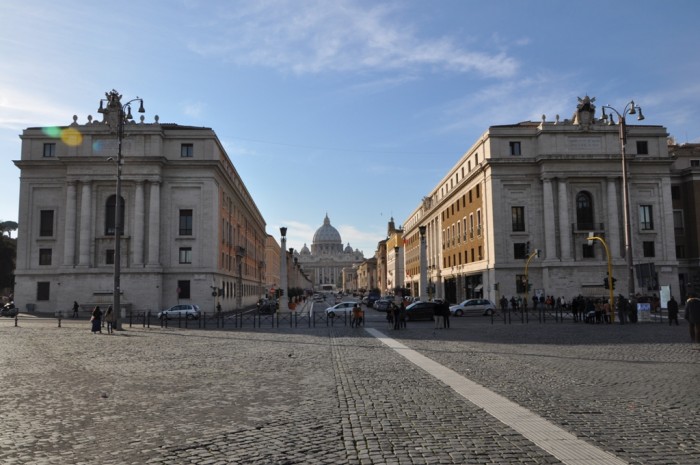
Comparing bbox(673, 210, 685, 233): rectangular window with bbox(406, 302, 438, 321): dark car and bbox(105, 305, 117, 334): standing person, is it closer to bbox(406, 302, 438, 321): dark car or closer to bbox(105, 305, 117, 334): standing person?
bbox(406, 302, 438, 321): dark car

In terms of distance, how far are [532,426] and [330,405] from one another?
329cm

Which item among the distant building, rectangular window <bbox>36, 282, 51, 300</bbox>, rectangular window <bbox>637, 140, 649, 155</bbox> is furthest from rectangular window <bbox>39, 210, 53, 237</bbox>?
the distant building

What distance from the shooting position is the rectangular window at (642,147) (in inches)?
2217

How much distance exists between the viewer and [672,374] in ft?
41.9

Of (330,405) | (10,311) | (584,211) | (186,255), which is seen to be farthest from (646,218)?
(10,311)

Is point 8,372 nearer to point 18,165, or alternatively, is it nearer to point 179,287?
point 179,287

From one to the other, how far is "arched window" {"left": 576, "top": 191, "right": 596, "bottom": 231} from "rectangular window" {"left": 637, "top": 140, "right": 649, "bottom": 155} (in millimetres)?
6654

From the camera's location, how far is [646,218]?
56188 millimetres

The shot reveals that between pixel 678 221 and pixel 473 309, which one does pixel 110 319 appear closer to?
pixel 473 309

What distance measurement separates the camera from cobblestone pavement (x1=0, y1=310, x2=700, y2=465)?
6777 mm

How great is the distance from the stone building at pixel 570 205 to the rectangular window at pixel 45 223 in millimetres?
40778

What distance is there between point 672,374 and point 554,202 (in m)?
44.1

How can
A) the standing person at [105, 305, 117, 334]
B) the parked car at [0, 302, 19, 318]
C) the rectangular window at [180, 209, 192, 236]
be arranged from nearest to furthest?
1. the standing person at [105, 305, 117, 334]
2. the parked car at [0, 302, 19, 318]
3. the rectangular window at [180, 209, 192, 236]

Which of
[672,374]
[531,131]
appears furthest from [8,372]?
[531,131]
